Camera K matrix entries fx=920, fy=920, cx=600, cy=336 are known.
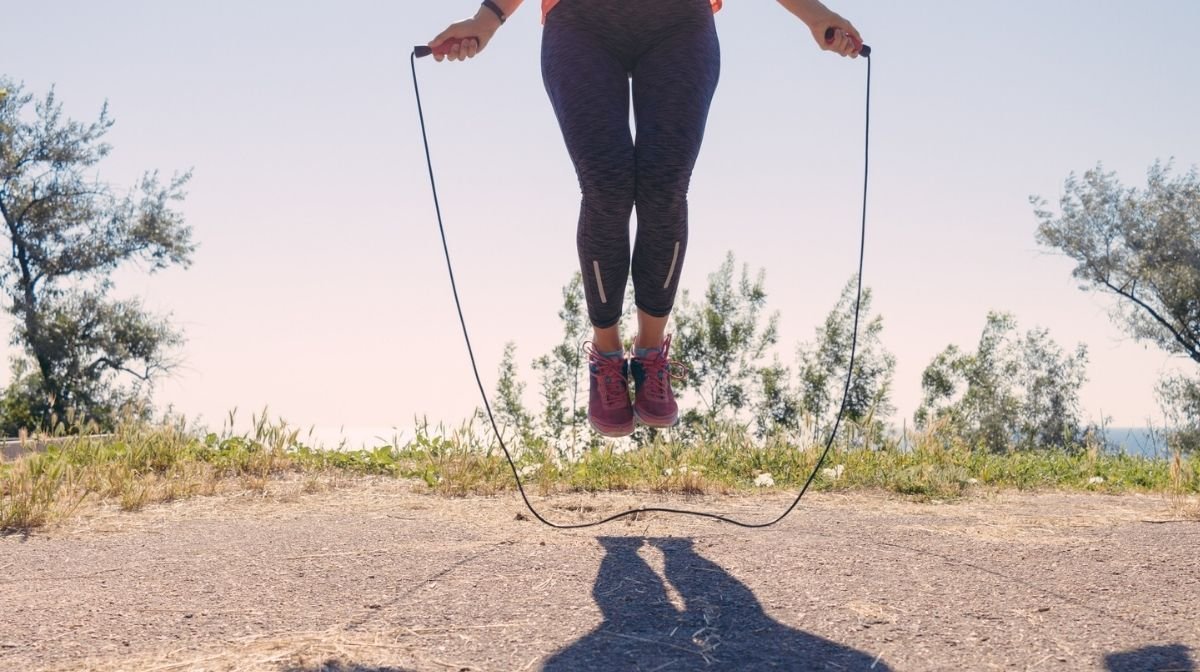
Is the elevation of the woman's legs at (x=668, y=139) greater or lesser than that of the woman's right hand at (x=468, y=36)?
lesser

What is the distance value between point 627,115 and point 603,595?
1.76 m

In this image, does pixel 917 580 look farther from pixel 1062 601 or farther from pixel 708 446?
pixel 708 446

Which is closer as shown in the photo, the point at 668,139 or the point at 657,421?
the point at 668,139

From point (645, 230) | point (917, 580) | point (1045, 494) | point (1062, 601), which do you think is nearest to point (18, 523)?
point (645, 230)

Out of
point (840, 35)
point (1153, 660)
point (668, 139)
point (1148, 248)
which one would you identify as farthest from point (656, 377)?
point (1148, 248)

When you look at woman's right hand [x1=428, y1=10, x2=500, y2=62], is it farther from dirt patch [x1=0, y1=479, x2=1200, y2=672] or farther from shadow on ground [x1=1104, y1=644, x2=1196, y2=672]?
shadow on ground [x1=1104, y1=644, x2=1196, y2=672]

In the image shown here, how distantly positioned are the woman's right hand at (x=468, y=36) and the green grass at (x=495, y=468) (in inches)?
78.7

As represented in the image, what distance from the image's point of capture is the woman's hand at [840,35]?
3.48 metres

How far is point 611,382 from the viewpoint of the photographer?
12.5 ft

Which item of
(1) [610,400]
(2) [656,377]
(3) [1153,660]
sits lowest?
(3) [1153,660]

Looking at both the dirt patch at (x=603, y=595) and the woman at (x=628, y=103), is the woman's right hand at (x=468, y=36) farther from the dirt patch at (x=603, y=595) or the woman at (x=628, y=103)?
the dirt patch at (x=603, y=595)

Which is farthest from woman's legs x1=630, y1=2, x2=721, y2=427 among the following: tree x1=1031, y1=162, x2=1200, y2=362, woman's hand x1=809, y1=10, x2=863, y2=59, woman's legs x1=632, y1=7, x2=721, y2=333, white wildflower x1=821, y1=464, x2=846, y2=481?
tree x1=1031, y1=162, x2=1200, y2=362

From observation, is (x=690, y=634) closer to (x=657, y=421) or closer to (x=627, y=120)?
(x=657, y=421)

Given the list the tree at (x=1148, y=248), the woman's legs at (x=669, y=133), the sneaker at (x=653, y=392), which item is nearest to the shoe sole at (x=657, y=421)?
the sneaker at (x=653, y=392)
